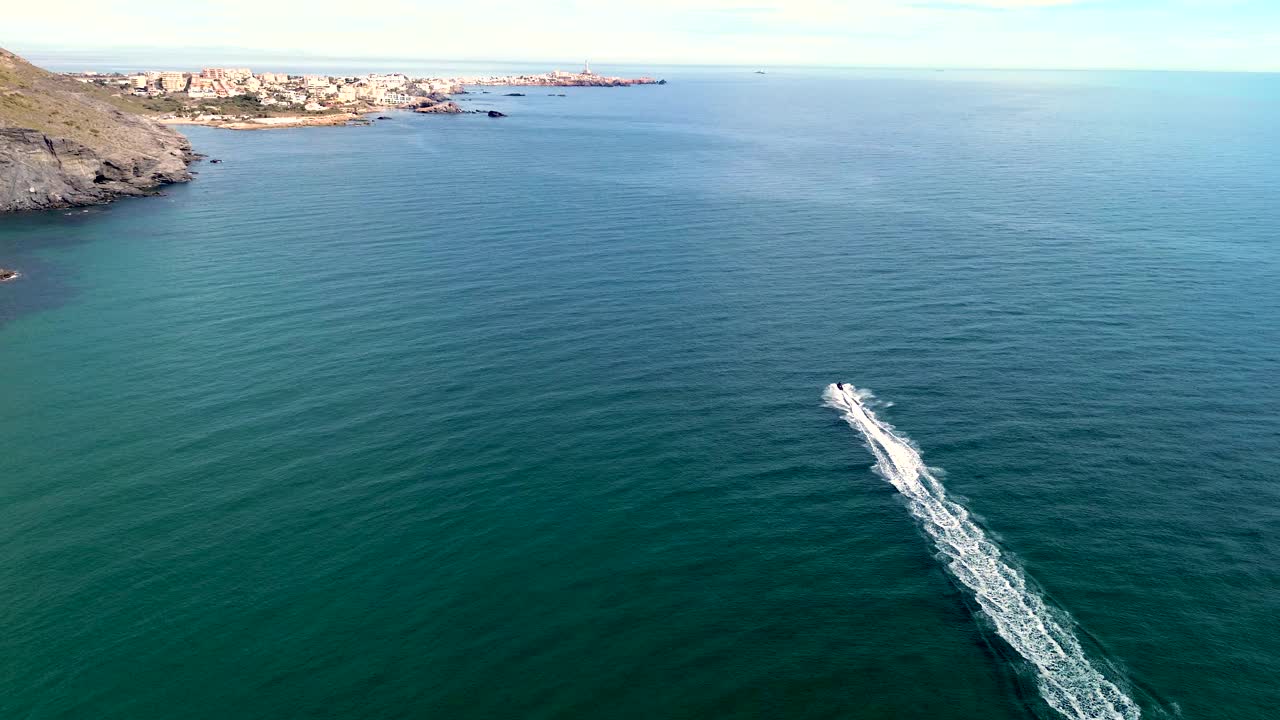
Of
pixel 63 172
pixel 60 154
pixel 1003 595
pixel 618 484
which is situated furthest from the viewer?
pixel 60 154

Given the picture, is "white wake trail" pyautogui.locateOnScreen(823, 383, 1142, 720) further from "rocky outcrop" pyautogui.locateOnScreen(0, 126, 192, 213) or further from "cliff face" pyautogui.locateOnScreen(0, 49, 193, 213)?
"cliff face" pyautogui.locateOnScreen(0, 49, 193, 213)

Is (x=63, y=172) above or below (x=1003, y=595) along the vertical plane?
above

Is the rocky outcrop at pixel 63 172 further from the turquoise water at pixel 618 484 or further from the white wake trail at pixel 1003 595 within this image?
the white wake trail at pixel 1003 595

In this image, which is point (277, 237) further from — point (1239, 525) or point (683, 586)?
point (1239, 525)

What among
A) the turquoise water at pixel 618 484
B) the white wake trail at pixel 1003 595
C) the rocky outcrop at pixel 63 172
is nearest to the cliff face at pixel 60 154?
the rocky outcrop at pixel 63 172

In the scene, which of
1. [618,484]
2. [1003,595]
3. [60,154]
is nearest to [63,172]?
[60,154]

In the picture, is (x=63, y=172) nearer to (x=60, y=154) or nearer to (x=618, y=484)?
(x=60, y=154)

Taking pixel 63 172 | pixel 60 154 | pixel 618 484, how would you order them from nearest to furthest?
pixel 618 484
pixel 63 172
pixel 60 154

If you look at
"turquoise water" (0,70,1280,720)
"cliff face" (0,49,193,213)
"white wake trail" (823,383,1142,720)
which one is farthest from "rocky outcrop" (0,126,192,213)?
"white wake trail" (823,383,1142,720)
